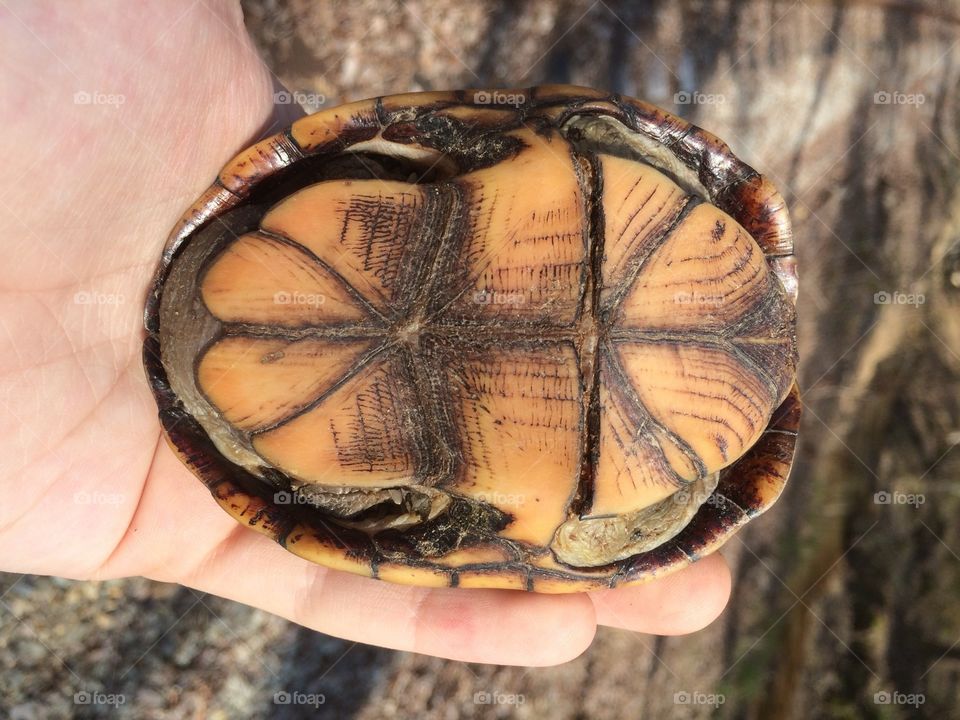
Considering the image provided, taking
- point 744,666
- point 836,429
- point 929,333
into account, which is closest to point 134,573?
point 744,666

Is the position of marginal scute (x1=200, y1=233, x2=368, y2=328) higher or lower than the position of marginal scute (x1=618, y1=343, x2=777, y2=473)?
higher

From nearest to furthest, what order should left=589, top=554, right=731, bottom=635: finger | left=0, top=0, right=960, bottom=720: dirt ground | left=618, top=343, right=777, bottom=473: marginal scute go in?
1. left=618, top=343, right=777, bottom=473: marginal scute
2. left=589, top=554, right=731, bottom=635: finger
3. left=0, top=0, right=960, bottom=720: dirt ground

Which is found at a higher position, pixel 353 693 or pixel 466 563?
pixel 466 563

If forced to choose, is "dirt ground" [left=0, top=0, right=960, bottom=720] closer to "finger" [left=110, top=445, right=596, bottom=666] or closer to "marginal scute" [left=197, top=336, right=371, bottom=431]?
"finger" [left=110, top=445, right=596, bottom=666]

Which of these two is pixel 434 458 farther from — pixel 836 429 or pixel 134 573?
pixel 836 429

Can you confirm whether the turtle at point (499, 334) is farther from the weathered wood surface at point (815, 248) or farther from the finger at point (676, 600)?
the weathered wood surface at point (815, 248)

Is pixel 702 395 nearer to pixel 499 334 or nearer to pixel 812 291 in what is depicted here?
pixel 499 334

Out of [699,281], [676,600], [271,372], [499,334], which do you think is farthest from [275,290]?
[676,600]

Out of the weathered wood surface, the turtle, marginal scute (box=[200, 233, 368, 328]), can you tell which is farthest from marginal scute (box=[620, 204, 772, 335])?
the weathered wood surface
